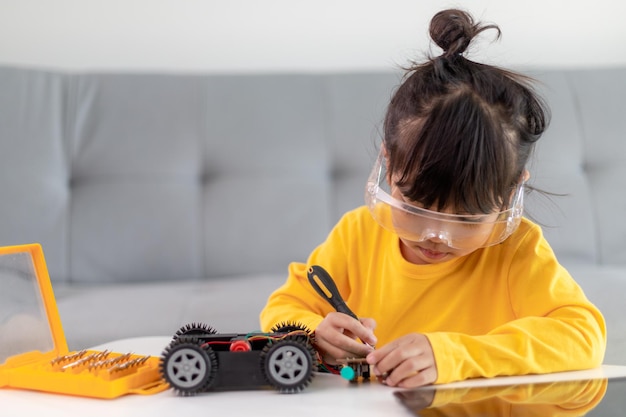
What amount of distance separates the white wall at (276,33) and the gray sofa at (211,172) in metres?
0.33

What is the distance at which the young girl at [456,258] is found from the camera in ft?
2.68

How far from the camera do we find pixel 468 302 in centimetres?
111

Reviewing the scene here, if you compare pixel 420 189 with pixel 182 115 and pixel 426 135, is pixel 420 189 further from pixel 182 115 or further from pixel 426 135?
pixel 182 115

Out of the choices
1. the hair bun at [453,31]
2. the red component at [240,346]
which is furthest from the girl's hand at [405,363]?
the hair bun at [453,31]

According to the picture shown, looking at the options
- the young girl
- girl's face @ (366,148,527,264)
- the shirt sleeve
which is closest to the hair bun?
the young girl

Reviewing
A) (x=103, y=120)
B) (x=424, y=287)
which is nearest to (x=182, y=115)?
(x=103, y=120)

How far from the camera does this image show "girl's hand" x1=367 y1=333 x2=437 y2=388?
0.75m

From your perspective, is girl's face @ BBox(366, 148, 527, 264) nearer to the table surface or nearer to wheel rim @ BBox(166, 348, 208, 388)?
the table surface

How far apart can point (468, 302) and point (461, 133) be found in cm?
31

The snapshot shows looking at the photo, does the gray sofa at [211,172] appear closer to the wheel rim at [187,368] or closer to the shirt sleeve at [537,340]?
the shirt sleeve at [537,340]

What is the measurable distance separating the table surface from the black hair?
239mm

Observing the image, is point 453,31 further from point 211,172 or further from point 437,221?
point 211,172

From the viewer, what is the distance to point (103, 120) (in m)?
1.96

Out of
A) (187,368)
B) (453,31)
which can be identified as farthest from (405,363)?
(453,31)
